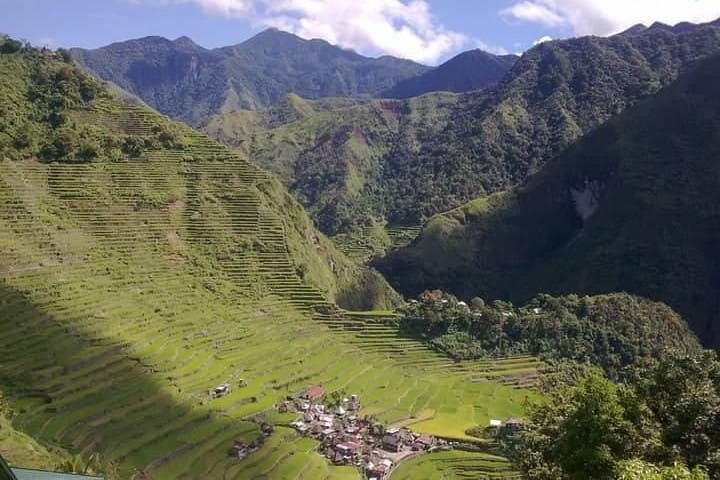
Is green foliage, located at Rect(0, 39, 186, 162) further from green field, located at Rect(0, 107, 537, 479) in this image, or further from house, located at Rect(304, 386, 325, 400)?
house, located at Rect(304, 386, 325, 400)

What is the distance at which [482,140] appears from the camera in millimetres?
145500

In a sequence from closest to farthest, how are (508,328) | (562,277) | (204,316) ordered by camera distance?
(204,316), (508,328), (562,277)

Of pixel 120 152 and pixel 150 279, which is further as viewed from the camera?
pixel 120 152

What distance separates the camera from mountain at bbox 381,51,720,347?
8225 cm

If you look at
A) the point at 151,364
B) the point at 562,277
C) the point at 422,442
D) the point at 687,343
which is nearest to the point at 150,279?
the point at 151,364

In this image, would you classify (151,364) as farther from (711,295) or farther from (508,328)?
(711,295)

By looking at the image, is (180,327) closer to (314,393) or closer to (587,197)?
(314,393)

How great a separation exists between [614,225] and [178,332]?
69.3 meters

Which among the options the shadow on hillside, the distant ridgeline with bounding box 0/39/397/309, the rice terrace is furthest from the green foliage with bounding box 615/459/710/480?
the distant ridgeline with bounding box 0/39/397/309

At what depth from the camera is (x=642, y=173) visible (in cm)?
9350

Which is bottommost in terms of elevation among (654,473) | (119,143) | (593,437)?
(593,437)

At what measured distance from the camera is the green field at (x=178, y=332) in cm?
3316

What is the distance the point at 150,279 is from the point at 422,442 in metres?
24.4

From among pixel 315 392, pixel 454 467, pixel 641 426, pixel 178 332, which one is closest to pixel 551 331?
pixel 454 467
